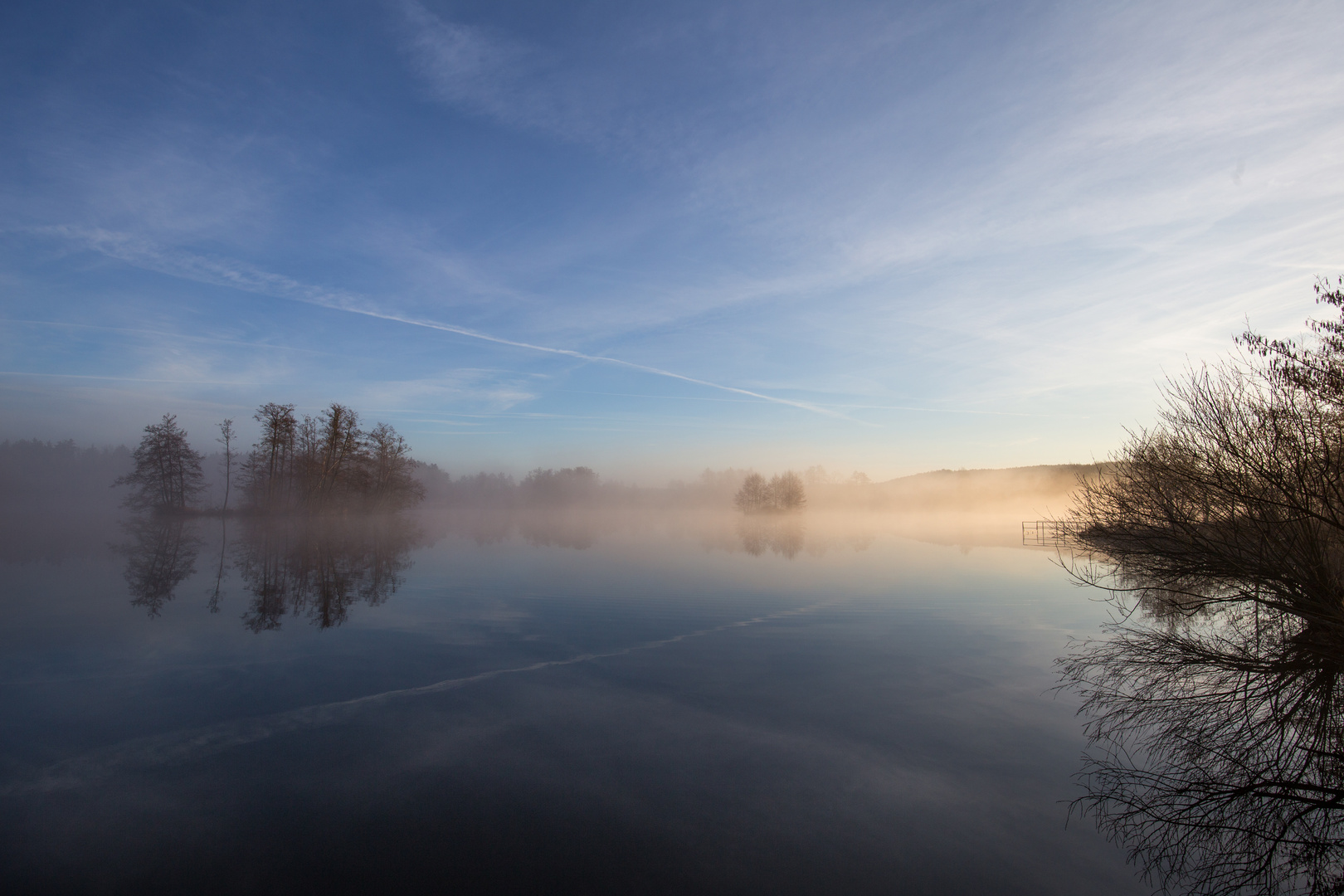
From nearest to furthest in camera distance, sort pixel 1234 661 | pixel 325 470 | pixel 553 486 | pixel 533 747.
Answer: pixel 533 747, pixel 1234 661, pixel 325 470, pixel 553 486

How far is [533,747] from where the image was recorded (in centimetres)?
752

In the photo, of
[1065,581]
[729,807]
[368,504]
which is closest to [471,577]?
[729,807]

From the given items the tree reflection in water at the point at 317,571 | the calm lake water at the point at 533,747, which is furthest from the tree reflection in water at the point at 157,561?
the tree reflection in water at the point at 317,571

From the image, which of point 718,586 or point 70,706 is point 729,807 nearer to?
point 70,706

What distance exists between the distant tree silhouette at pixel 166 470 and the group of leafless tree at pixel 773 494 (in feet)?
234

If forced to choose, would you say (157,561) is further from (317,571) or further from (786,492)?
(786,492)

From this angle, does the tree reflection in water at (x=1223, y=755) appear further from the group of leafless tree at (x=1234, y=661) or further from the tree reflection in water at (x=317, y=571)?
the tree reflection in water at (x=317, y=571)

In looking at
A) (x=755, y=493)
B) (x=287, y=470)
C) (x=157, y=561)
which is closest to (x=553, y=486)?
(x=755, y=493)

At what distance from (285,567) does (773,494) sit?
80.4 meters

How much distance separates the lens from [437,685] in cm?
1000

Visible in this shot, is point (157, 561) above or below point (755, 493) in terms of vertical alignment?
below

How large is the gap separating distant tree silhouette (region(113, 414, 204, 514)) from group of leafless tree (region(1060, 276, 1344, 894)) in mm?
68175

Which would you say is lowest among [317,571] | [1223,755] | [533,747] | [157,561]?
[1223,755]

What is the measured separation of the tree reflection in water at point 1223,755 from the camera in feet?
18.8
